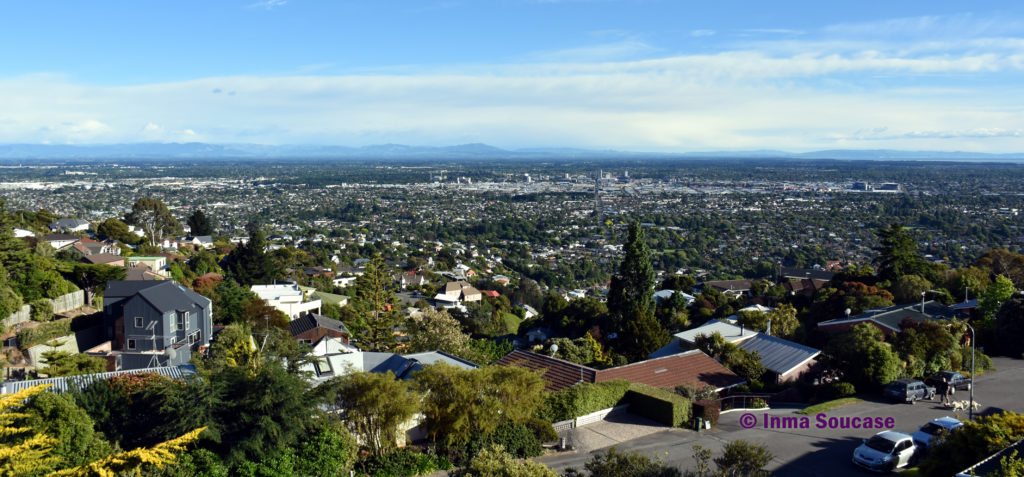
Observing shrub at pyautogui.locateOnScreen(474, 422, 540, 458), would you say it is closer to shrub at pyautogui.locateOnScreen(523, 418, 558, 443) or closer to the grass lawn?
shrub at pyautogui.locateOnScreen(523, 418, 558, 443)

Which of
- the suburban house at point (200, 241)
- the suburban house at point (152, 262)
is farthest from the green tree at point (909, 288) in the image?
the suburban house at point (200, 241)

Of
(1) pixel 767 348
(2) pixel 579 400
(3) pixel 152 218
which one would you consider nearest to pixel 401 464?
(2) pixel 579 400

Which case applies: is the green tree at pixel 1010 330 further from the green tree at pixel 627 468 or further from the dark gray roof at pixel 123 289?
the dark gray roof at pixel 123 289

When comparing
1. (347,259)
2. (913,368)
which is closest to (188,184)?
(347,259)

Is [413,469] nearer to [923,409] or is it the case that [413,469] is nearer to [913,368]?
[923,409]

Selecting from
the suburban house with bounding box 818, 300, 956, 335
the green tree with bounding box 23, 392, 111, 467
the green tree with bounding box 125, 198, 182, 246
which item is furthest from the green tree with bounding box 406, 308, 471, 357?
the green tree with bounding box 125, 198, 182, 246

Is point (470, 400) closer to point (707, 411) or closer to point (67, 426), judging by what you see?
point (707, 411)
